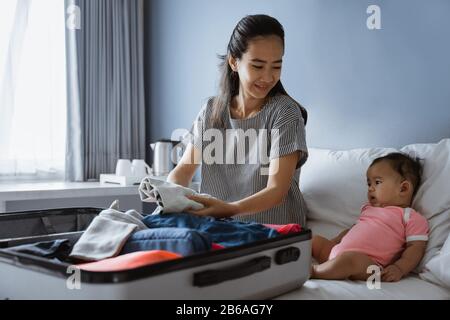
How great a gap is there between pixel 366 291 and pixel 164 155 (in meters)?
1.76

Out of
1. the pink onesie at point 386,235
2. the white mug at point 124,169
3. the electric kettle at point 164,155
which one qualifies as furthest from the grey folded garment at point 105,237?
the electric kettle at point 164,155

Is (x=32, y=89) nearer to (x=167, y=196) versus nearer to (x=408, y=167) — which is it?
(x=167, y=196)

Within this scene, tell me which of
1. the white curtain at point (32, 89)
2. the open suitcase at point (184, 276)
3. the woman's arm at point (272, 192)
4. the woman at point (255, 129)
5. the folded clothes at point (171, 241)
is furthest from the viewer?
the white curtain at point (32, 89)

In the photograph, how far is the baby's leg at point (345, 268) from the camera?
4.32 feet

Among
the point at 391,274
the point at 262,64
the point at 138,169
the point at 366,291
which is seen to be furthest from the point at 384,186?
the point at 138,169

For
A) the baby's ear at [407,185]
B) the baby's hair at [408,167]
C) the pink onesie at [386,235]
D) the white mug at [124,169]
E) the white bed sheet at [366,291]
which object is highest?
the baby's hair at [408,167]

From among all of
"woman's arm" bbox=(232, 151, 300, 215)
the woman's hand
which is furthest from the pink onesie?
the woman's hand

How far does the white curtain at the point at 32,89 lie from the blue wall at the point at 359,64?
802mm

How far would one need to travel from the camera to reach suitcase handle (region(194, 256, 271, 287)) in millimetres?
848

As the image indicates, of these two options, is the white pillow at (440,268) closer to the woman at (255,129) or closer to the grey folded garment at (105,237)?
the woman at (255,129)

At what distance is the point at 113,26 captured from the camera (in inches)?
119

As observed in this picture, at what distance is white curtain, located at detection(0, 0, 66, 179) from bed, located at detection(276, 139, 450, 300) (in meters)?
1.53
